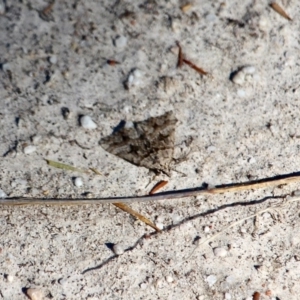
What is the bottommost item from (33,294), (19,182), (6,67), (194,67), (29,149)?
(33,294)

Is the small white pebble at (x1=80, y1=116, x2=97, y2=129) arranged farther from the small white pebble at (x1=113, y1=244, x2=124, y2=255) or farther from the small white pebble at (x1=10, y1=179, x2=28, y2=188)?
the small white pebble at (x1=113, y1=244, x2=124, y2=255)

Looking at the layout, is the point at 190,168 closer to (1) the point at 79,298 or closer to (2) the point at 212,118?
(2) the point at 212,118

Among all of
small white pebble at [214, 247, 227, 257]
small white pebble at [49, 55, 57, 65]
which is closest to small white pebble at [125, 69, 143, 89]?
small white pebble at [49, 55, 57, 65]

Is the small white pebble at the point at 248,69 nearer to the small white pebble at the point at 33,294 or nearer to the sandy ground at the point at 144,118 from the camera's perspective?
the sandy ground at the point at 144,118

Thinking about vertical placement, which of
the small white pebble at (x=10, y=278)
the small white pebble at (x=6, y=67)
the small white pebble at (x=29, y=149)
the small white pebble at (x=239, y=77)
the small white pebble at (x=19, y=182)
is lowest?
the small white pebble at (x=10, y=278)

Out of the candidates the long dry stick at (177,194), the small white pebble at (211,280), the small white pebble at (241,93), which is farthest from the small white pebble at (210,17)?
the small white pebble at (211,280)

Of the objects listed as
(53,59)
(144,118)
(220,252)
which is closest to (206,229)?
(220,252)

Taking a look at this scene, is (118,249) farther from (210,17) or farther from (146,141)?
(210,17)
